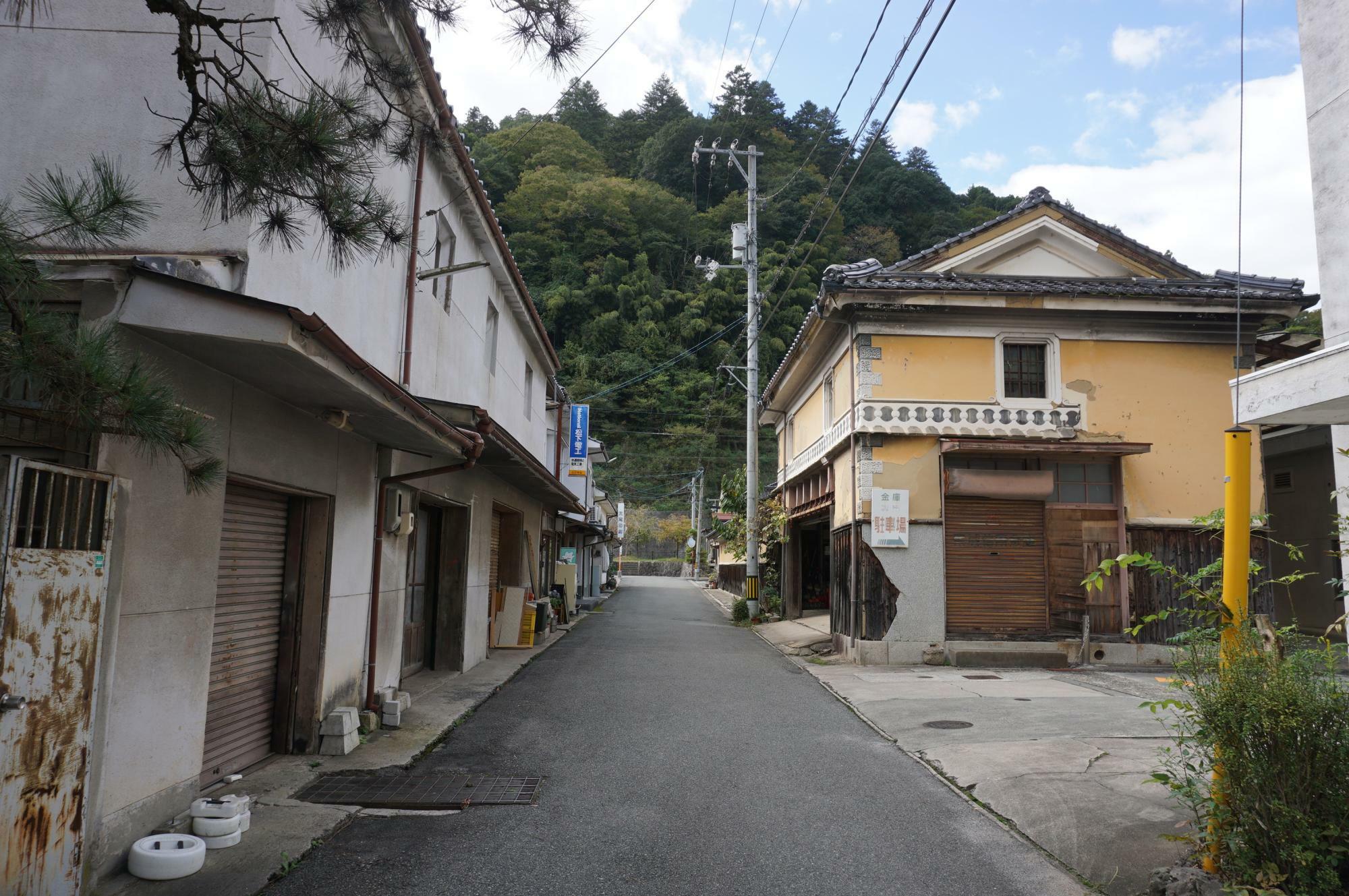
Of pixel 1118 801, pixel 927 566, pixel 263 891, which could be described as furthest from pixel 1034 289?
pixel 263 891

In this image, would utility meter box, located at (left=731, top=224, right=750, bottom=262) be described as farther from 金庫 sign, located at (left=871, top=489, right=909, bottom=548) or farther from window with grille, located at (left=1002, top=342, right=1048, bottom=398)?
金庫 sign, located at (left=871, top=489, right=909, bottom=548)

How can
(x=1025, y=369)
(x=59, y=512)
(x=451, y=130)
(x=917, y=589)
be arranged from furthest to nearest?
(x=1025, y=369) < (x=917, y=589) < (x=451, y=130) < (x=59, y=512)

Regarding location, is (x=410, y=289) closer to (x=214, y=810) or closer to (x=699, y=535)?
(x=214, y=810)

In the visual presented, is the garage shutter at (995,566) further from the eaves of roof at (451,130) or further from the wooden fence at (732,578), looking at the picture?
the wooden fence at (732,578)

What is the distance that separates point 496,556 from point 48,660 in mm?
11911

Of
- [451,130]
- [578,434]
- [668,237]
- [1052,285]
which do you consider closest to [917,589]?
[1052,285]

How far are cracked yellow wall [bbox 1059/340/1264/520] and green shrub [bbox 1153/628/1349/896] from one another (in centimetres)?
1097

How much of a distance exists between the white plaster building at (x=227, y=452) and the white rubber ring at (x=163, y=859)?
0.40 ft

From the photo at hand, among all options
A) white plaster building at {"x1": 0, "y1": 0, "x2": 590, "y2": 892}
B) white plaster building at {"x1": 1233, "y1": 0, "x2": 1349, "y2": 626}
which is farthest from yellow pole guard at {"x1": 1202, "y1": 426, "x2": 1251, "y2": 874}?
white plaster building at {"x1": 0, "y1": 0, "x2": 590, "y2": 892}

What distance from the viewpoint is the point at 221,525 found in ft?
17.4

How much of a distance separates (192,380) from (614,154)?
1593 inches

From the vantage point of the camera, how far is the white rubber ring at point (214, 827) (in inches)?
181

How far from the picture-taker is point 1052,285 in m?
14.2

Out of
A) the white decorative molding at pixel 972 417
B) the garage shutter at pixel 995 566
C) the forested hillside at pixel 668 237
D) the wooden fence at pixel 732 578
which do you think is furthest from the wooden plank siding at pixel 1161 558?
the forested hillside at pixel 668 237
